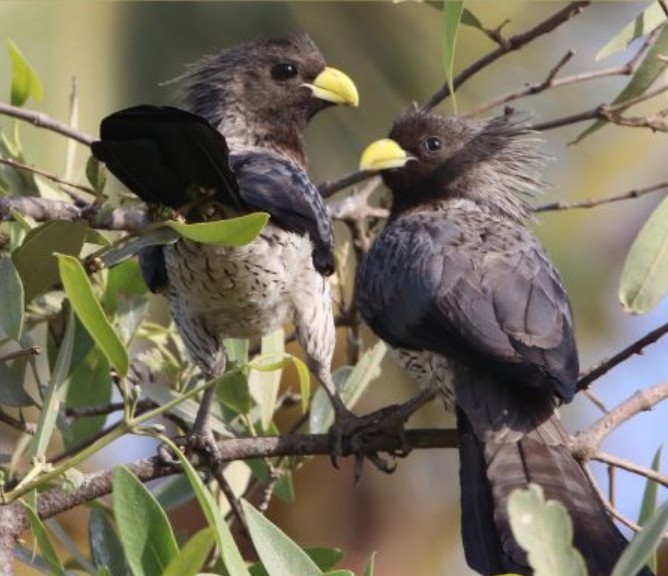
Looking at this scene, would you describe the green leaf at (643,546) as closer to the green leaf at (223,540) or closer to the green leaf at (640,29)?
the green leaf at (223,540)

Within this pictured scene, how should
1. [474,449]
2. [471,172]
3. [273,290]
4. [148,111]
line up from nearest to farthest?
[148,111] → [474,449] → [273,290] → [471,172]

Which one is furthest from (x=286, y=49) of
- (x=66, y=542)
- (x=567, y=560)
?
(x=567, y=560)

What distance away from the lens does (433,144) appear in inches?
220

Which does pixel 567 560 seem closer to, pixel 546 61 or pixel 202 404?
pixel 202 404

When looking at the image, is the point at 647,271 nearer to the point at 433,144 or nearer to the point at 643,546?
the point at 643,546

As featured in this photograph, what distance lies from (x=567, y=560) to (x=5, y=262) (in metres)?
1.52

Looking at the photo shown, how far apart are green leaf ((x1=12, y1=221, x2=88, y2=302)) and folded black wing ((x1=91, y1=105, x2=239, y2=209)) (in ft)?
0.89

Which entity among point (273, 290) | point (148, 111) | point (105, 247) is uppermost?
point (148, 111)

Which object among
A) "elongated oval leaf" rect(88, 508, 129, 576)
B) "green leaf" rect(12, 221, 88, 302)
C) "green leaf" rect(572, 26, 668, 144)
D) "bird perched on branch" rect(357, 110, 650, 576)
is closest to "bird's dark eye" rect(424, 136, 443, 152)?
"bird perched on branch" rect(357, 110, 650, 576)

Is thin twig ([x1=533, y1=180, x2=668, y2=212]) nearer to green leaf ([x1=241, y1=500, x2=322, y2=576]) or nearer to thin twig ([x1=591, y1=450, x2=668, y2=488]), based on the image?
thin twig ([x1=591, y1=450, x2=668, y2=488])

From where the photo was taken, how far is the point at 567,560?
2213 millimetres

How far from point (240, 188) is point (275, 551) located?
5.42 feet

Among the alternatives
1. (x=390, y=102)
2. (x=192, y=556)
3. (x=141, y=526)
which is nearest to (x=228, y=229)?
(x=141, y=526)

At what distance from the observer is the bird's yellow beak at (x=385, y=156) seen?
5254 mm
